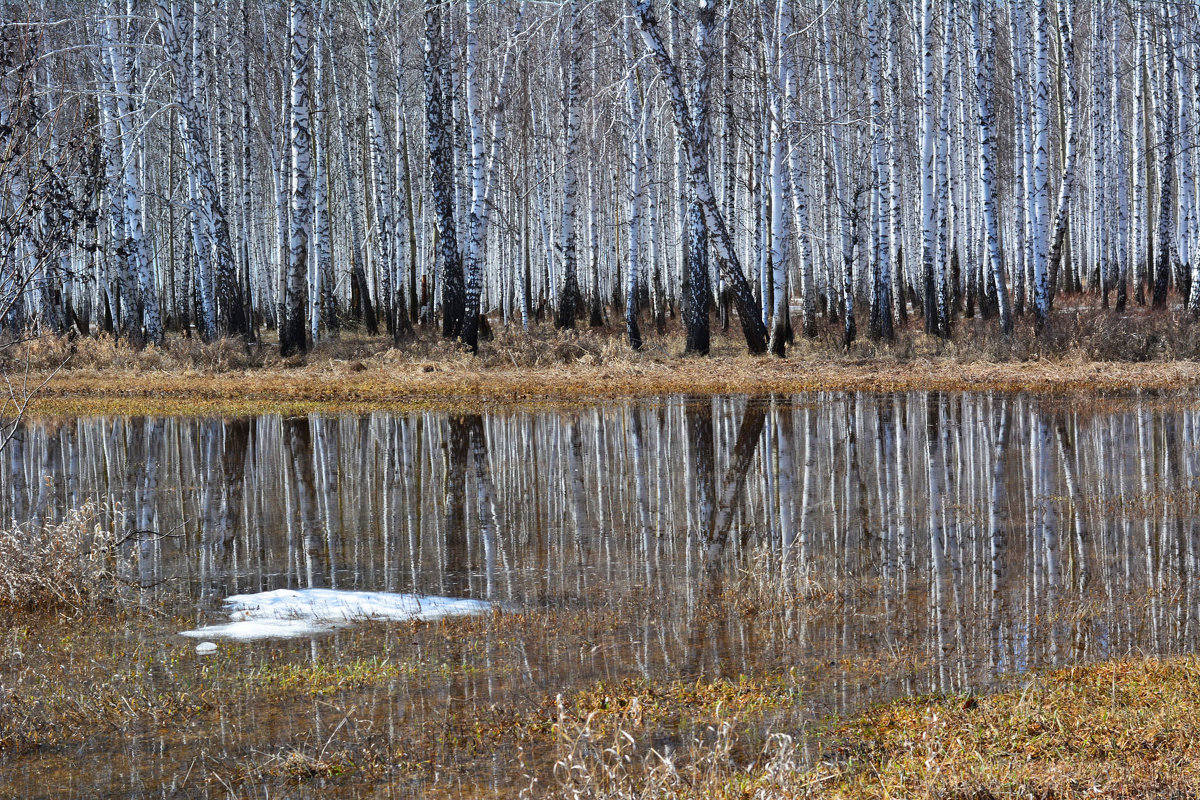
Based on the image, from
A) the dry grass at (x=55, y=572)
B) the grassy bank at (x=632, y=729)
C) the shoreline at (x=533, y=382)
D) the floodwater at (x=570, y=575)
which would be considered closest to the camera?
the grassy bank at (x=632, y=729)

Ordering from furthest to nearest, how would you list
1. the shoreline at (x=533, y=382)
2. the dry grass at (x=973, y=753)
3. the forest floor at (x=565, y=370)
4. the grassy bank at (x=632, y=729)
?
the forest floor at (x=565, y=370) → the shoreline at (x=533, y=382) → the grassy bank at (x=632, y=729) → the dry grass at (x=973, y=753)

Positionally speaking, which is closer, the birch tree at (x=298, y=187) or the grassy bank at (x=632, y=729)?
the grassy bank at (x=632, y=729)

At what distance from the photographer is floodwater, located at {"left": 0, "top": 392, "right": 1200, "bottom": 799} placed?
468 centimetres

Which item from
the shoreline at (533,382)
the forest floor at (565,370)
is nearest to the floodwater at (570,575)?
the shoreline at (533,382)

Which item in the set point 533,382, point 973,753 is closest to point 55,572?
point 973,753

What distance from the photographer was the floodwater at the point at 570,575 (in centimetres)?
468

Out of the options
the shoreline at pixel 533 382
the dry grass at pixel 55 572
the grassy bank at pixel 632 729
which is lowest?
the grassy bank at pixel 632 729

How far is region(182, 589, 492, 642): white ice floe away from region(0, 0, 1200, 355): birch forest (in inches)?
98.8

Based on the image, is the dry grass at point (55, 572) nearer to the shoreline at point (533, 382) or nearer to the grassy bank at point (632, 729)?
the grassy bank at point (632, 729)

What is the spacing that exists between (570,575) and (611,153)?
3421cm

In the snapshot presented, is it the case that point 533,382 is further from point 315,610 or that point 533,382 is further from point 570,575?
point 315,610

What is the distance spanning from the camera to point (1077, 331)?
66.4 feet

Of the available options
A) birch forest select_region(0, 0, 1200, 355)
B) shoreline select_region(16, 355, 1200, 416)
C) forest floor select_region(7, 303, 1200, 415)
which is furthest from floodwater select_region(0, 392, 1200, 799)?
forest floor select_region(7, 303, 1200, 415)

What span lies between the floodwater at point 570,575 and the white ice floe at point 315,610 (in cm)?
11
